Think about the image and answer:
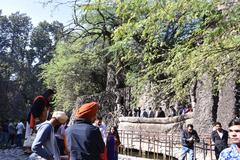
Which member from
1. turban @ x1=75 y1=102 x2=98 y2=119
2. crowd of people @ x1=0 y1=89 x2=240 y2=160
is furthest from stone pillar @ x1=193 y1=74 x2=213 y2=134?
turban @ x1=75 y1=102 x2=98 y2=119

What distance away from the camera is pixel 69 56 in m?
37.0

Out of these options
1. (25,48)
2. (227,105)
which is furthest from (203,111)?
(25,48)

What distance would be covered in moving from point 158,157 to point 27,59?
50677 millimetres

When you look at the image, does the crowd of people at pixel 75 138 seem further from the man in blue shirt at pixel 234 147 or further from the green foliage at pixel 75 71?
the green foliage at pixel 75 71

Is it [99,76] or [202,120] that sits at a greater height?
[99,76]

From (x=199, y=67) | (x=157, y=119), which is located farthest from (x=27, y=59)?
(x=199, y=67)

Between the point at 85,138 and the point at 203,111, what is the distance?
13.1m

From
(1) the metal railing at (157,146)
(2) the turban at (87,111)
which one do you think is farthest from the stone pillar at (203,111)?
(2) the turban at (87,111)

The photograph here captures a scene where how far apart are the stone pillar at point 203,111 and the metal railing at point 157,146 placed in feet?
1.40

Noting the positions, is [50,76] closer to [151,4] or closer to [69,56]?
[69,56]

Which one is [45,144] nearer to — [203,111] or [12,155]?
[203,111]

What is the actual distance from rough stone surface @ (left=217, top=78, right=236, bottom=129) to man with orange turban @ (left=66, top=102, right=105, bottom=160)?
11035 millimetres

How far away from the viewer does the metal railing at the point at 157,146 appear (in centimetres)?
1400

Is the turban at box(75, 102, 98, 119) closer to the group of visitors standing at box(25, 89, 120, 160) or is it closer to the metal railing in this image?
the group of visitors standing at box(25, 89, 120, 160)
